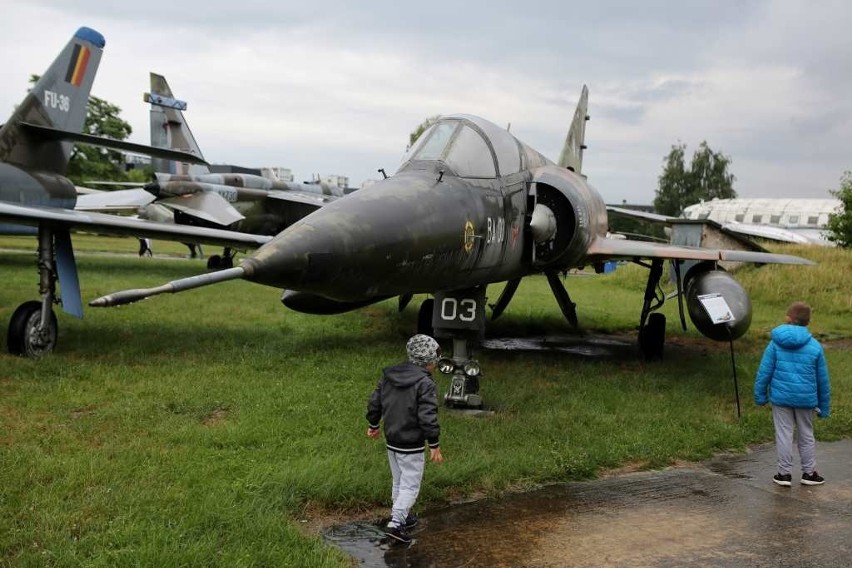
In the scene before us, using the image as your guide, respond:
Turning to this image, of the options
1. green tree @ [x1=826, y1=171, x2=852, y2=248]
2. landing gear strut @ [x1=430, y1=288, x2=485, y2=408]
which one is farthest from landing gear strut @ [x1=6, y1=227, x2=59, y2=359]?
green tree @ [x1=826, y1=171, x2=852, y2=248]

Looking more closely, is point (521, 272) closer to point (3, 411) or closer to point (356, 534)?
point (356, 534)

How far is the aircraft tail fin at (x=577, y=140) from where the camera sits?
13.2 meters

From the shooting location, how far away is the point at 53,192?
1145 cm

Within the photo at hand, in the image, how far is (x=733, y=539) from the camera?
432 cm

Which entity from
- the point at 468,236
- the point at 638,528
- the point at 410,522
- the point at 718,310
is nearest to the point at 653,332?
the point at 718,310

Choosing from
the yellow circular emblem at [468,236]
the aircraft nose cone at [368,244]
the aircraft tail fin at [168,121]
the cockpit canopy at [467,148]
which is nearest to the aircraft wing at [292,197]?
the aircraft tail fin at [168,121]

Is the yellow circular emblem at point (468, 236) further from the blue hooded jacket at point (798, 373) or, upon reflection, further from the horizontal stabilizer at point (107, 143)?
the horizontal stabilizer at point (107, 143)

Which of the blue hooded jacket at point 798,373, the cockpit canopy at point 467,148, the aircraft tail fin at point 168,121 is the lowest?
the blue hooded jacket at point 798,373

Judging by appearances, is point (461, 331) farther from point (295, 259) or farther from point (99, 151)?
point (99, 151)

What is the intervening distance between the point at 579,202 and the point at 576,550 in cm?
494

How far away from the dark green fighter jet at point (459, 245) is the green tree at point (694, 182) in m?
67.5

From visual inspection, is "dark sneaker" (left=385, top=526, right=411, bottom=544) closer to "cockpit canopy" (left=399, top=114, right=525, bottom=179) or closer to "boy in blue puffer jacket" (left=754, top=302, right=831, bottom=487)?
"boy in blue puffer jacket" (left=754, top=302, right=831, bottom=487)

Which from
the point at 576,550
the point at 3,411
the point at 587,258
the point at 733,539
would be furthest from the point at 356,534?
the point at 587,258

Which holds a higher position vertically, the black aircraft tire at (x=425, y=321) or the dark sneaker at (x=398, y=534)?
the black aircraft tire at (x=425, y=321)
